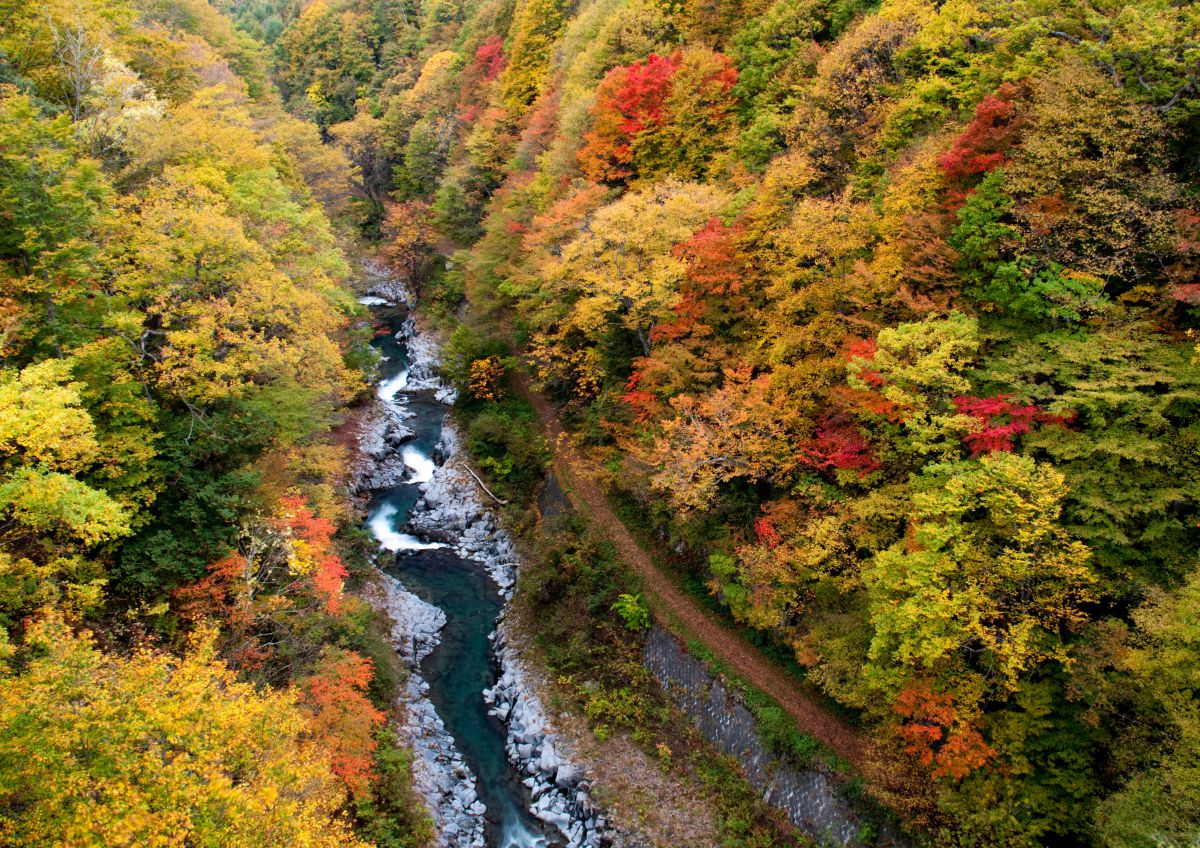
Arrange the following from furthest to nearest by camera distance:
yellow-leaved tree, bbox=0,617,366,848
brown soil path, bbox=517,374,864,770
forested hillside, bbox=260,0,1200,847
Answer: brown soil path, bbox=517,374,864,770 → forested hillside, bbox=260,0,1200,847 → yellow-leaved tree, bbox=0,617,366,848

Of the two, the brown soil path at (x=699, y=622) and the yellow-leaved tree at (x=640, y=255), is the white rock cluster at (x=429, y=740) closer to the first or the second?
the brown soil path at (x=699, y=622)

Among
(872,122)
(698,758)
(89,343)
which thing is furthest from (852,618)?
(89,343)

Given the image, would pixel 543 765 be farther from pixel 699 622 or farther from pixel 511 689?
pixel 699 622

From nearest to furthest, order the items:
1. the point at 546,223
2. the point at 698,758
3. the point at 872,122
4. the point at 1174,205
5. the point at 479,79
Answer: the point at 1174,205 < the point at 698,758 < the point at 872,122 < the point at 546,223 < the point at 479,79

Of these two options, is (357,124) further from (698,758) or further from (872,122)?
(698,758)

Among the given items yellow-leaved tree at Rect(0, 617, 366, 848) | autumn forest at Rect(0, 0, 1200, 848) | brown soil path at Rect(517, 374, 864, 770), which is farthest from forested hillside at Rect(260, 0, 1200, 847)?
yellow-leaved tree at Rect(0, 617, 366, 848)

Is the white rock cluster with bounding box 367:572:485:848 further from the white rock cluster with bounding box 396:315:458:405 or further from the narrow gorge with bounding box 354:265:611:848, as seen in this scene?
the white rock cluster with bounding box 396:315:458:405

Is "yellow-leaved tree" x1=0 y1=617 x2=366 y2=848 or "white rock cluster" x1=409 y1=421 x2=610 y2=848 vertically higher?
"yellow-leaved tree" x1=0 y1=617 x2=366 y2=848
